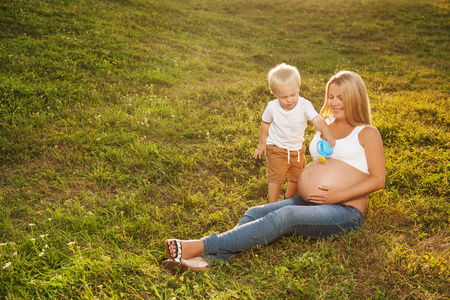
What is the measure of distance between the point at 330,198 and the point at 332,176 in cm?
26

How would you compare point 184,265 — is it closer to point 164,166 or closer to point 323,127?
point 323,127

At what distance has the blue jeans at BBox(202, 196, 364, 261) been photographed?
2969 mm

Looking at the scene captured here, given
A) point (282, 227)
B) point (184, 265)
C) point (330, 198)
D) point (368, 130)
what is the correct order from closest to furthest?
1. point (184, 265)
2. point (282, 227)
3. point (330, 198)
4. point (368, 130)

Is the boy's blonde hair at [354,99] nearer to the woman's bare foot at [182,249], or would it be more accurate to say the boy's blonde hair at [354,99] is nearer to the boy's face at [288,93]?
the boy's face at [288,93]

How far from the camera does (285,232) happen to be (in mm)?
3109

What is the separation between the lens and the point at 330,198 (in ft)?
10.5

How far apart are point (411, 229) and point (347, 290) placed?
58.1 inches

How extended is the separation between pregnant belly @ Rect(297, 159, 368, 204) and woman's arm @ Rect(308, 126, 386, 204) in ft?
0.21

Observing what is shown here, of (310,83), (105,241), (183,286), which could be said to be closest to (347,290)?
(183,286)

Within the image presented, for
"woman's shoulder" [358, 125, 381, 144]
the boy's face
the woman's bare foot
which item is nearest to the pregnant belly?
"woman's shoulder" [358, 125, 381, 144]

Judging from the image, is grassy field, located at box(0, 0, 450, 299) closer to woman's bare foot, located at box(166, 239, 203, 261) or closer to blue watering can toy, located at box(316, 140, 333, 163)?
woman's bare foot, located at box(166, 239, 203, 261)

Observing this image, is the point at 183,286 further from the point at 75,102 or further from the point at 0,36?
the point at 0,36

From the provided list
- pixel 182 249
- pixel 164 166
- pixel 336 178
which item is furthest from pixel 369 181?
pixel 164 166

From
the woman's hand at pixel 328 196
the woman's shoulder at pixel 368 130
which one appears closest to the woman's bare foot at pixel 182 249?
the woman's hand at pixel 328 196
